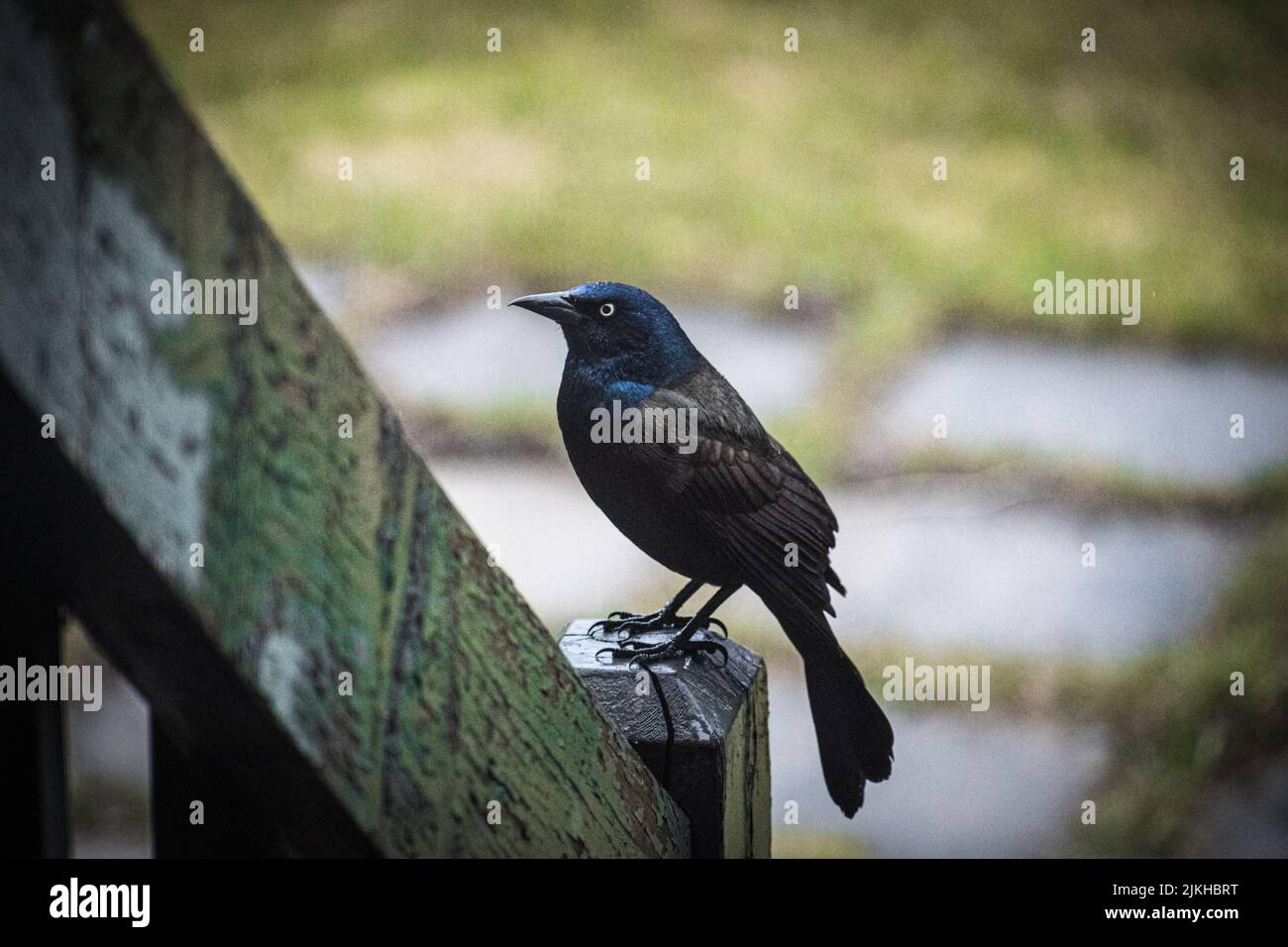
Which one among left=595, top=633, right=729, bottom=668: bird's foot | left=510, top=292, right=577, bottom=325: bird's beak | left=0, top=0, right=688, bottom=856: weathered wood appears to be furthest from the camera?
left=510, top=292, right=577, bottom=325: bird's beak

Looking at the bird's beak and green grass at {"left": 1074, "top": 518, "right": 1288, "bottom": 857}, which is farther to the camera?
green grass at {"left": 1074, "top": 518, "right": 1288, "bottom": 857}

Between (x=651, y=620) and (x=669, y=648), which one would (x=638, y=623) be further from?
(x=669, y=648)

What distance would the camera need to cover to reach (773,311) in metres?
3.49

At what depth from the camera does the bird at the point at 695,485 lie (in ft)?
5.53

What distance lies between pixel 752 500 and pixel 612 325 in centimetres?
31

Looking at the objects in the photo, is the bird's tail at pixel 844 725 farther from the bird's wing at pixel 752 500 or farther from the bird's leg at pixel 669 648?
the bird's leg at pixel 669 648

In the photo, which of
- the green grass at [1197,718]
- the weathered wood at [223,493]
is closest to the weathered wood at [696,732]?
the weathered wood at [223,493]

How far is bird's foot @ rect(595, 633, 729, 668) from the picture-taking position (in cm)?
122

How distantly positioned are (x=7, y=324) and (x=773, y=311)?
3137 mm

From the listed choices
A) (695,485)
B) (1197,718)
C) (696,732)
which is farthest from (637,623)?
(1197,718)

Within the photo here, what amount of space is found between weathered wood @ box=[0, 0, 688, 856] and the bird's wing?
3.62 ft

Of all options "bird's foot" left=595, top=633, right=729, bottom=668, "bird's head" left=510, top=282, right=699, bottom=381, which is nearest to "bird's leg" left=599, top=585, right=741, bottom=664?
"bird's foot" left=595, top=633, right=729, bottom=668

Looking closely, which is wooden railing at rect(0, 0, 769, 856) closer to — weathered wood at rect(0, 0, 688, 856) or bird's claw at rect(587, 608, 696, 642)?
weathered wood at rect(0, 0, 688, 856)

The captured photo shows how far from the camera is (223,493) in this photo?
49cm
